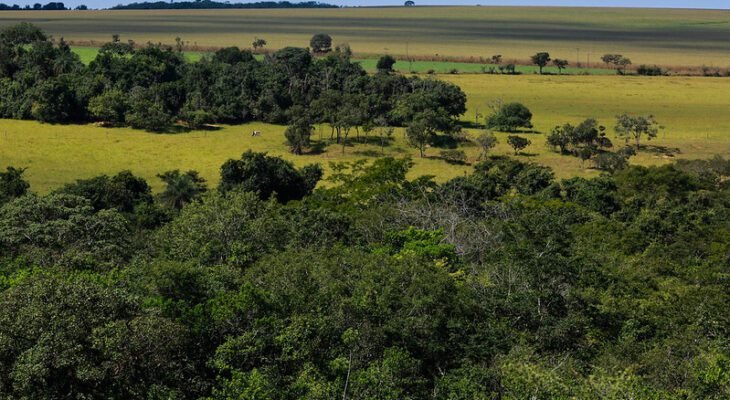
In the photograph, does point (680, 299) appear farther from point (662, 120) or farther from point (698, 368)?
point (662, 120)

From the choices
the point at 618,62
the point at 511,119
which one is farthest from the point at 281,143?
the point at 618,62

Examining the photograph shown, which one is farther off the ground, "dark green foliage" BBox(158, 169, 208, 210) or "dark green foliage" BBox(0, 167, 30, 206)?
"dark green foliage" BBox(0, 167, 30, 206)

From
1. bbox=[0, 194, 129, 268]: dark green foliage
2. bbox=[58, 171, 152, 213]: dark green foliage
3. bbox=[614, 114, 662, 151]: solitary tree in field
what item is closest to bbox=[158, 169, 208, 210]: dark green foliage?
bbox=[58, 171, 152, 213]: dark green foliage

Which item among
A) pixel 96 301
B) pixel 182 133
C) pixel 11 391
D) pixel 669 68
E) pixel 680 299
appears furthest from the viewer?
pixel 669 68

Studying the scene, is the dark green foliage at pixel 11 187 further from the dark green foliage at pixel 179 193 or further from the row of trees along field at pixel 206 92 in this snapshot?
the row of trees along field at pixel 206 92

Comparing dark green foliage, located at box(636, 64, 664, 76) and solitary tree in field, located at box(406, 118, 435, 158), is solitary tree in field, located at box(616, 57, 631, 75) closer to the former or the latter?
dark green foliage, located at box(636, 64, 664, 76)

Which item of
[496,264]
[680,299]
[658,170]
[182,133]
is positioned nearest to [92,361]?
[496,264]

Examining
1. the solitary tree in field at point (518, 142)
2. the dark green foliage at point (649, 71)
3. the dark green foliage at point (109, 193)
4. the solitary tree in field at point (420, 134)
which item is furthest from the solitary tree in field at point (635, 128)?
the dark green foliage at point (649, 71)
